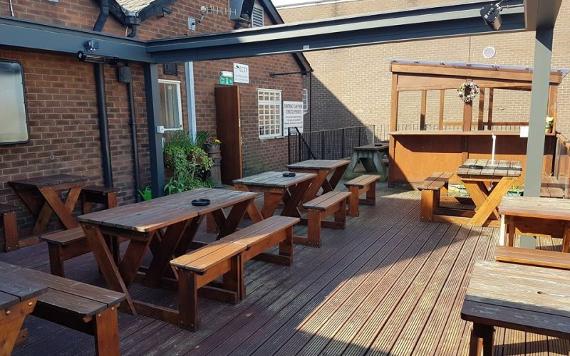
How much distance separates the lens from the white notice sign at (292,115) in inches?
433

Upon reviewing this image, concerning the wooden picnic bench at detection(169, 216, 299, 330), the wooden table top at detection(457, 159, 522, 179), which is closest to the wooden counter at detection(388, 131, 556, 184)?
the wooden table top at detection(457, 159, 522, 179)

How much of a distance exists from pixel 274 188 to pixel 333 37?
1831mm

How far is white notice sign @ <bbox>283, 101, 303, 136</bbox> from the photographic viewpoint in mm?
10992

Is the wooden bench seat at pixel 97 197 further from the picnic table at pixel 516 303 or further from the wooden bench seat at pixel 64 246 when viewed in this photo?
the picnic table at pixel 516 303

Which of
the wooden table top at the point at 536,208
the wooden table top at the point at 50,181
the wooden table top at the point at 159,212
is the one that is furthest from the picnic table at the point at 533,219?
the wooden table top at the point at 50,181

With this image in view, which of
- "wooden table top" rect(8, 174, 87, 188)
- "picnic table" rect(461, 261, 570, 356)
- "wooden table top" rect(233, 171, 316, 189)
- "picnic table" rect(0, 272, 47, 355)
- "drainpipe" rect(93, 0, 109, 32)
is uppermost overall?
"drainpipe" rect(93, 0, 109, 32)

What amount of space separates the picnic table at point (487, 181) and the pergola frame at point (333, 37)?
1.13m

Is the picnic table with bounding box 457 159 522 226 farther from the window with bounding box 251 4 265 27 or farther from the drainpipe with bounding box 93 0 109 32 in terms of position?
the window with bounding box 251 4 265 27

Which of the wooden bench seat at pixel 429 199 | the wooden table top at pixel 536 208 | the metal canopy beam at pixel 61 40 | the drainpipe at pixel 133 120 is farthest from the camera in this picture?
the drainpipe at pixel 133 120

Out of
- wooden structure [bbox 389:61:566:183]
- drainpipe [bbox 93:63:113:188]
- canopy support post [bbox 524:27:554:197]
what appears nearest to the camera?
canopy support post [bbox 524:27:554:197]

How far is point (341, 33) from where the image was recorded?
473 centimetres

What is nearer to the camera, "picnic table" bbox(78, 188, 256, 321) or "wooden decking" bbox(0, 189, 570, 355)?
"wooden decking" bbox(0, 189, 570, 355)

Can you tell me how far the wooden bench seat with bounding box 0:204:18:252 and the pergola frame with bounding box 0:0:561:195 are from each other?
5.59 ft

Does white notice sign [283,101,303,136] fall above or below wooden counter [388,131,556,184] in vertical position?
above
